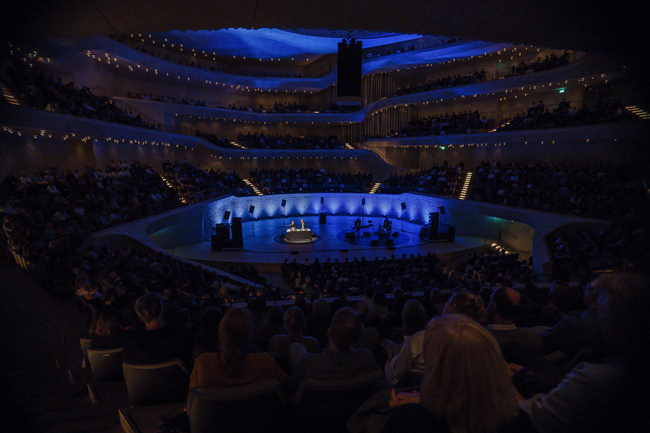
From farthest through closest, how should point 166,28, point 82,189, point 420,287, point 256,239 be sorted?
point 256,239 < point 82,189 < point 420,287 < point 166,28

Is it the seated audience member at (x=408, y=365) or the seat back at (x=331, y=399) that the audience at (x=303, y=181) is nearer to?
the seated audience member at (x=408, y=365)

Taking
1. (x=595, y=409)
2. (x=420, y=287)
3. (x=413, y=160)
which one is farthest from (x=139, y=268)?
(x=413, y=160)

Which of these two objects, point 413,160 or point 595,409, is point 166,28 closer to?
point 595,409

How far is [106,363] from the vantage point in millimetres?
3580

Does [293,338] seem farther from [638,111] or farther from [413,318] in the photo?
[638,111]

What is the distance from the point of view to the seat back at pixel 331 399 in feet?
6.49

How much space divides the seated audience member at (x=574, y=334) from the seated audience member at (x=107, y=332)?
425cm

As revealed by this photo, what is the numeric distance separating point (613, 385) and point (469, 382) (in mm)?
681

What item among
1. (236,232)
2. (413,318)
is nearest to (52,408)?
(413,318)

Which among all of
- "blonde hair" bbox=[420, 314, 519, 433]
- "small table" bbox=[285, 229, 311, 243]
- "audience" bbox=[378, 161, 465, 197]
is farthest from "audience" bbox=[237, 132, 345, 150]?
"blonde hair" bbox=[420, 314, 519, 433]

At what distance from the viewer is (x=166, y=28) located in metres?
5.71

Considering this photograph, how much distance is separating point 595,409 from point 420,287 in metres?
7.25

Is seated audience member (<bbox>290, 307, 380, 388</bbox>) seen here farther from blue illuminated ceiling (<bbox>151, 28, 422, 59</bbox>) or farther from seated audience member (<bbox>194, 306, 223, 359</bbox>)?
blue illuminated ceiling (<bbox>151, 28, 422, 59</bbox>)

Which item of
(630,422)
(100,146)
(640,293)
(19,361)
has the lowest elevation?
(19,361)
